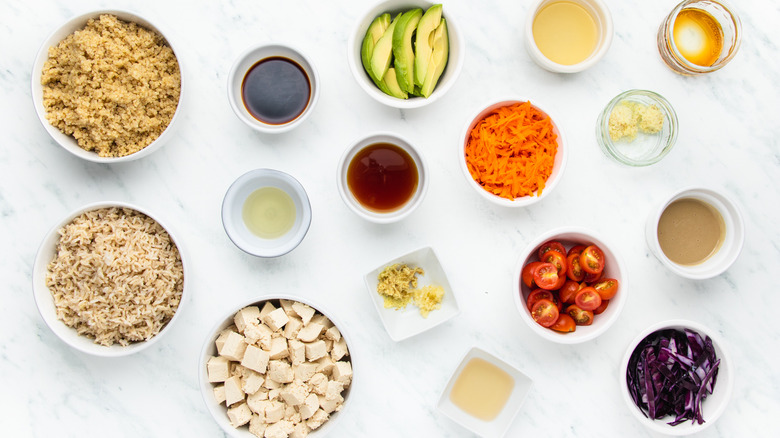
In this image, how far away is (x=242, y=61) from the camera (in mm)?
2105

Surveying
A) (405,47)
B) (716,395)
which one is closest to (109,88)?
(405,47)

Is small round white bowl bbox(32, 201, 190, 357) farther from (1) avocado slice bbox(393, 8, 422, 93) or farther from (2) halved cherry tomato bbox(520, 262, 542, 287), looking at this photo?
(2) halved cherry tomato bbox(520, 262, 542, 287)

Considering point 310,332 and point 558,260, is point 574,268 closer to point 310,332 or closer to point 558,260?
point 558,260

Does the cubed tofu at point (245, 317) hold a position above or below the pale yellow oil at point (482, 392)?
above

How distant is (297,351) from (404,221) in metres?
0.66

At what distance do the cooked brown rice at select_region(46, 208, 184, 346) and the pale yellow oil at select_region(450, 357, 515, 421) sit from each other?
116 centimetres

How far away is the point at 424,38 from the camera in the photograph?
81.6 inches

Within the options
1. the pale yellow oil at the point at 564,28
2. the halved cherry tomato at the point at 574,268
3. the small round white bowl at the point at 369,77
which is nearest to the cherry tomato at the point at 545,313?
the halved cherry tomato at the point at 574,268

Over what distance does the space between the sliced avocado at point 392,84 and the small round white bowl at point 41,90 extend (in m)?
0.75

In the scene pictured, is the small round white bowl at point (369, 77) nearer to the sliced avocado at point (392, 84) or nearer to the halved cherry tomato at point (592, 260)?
the sliced avocado at point (392, 84)

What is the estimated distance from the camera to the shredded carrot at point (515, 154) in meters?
2.12

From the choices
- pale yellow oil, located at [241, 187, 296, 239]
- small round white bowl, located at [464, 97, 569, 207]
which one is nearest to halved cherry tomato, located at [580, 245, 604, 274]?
small round white bowl, located at [464, 97, 569, 207]

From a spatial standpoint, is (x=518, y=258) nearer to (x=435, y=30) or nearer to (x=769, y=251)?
(x=435, y=30)

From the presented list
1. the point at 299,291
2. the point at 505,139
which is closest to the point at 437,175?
the point at 505,139
